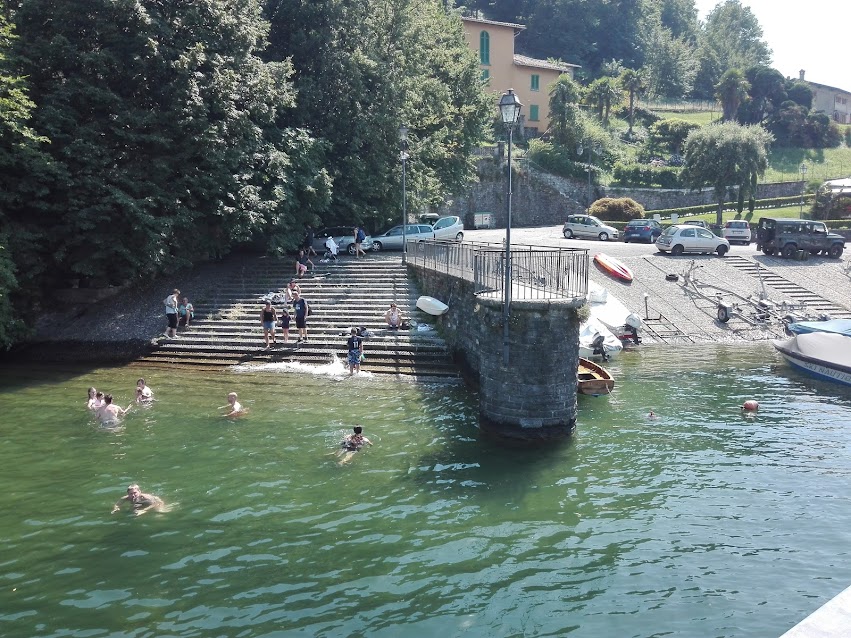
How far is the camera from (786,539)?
11008 millimetres

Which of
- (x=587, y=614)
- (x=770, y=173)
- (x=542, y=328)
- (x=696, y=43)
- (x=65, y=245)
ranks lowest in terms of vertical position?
(x=587, y=614)

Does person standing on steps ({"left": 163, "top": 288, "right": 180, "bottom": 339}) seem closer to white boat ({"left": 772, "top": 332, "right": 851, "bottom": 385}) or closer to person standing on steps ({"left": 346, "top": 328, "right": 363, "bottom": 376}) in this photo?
person standing on steps ({"left": 346, "top": 328, "right": 363, "bottom": 376})

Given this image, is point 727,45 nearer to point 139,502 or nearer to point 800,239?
point 800,239

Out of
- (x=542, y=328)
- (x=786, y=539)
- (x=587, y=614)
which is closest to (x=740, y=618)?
(x=587, y=614)

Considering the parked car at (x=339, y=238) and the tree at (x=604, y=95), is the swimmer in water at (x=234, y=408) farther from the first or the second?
the tree at (x=604, y=95)

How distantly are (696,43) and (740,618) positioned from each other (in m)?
111

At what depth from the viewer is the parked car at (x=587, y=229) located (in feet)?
135

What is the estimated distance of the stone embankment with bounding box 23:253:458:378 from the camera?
884 inches

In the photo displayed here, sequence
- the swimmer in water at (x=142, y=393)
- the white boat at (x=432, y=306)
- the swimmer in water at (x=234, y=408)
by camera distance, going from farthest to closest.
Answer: the white boat at (x=432, y=306), the swimmer in water at (x=142, y=393), the swimmer in water at (x=234, y=408)

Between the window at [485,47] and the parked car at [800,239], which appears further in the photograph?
the window at [485,47]

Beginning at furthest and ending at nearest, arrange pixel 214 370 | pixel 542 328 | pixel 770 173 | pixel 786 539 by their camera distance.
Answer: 1. pixel 770 173
2. pixel 214 370
3. pixel 542 328
4. pixel 786 539

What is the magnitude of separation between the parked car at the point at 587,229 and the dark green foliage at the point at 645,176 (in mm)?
18351

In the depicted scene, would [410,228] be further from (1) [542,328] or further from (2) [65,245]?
(1) [542,328]

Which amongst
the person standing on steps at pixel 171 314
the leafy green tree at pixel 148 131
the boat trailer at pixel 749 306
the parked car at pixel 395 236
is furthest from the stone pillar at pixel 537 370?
the parked car at pixel 395 236
